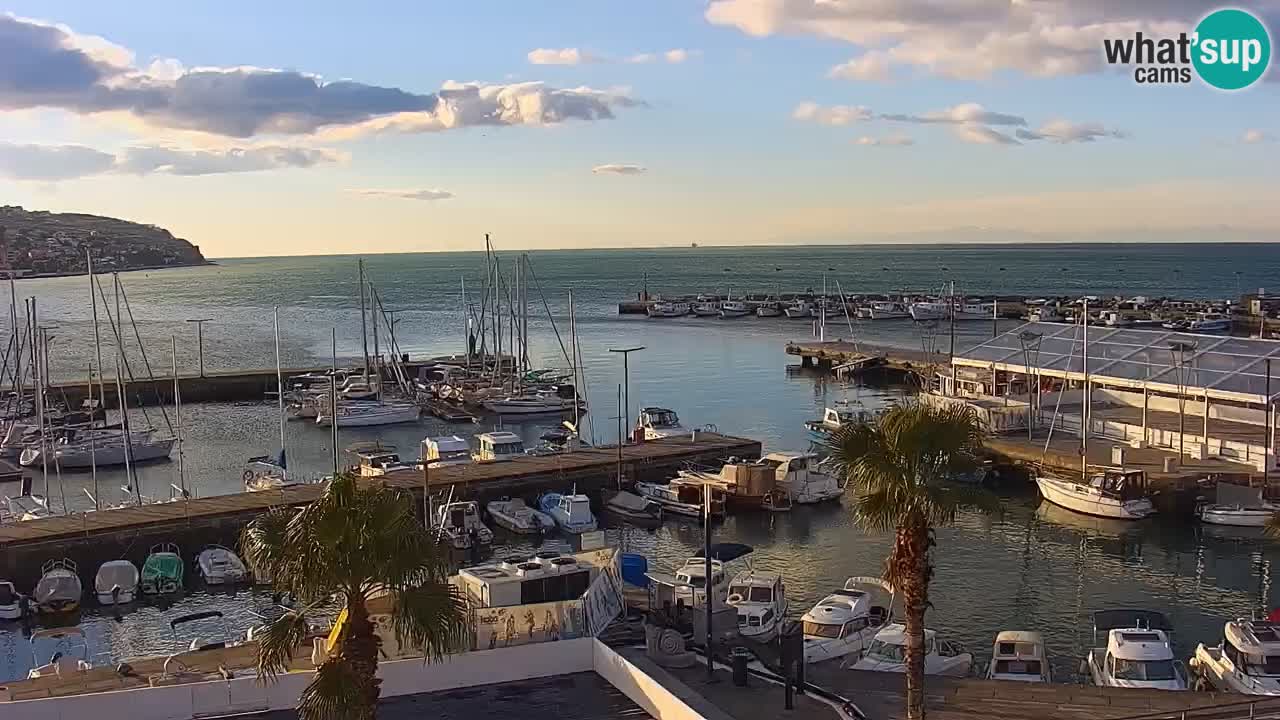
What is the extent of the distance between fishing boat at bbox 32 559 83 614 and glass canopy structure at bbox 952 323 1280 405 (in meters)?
41.3

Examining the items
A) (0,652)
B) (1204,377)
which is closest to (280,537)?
(0,652)

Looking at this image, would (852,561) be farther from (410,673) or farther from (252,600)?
(410,673)

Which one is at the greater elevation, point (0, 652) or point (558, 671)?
point (558, 671)

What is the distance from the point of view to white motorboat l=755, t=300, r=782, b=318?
486 ft

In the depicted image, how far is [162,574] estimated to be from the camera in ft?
120

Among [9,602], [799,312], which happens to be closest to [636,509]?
[9,602]

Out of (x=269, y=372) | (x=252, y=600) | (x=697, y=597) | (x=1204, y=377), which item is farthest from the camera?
(x=269, y=372)

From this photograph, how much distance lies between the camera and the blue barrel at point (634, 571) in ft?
102

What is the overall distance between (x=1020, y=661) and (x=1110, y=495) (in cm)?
1970

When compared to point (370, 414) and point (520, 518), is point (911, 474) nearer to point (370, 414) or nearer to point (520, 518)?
point (520, 518)

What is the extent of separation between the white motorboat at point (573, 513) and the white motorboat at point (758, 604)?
13.1m

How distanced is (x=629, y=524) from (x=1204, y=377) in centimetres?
2497

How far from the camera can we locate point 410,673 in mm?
19125

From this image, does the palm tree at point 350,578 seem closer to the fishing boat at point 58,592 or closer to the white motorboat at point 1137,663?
the white motorboat at point 1137,663
